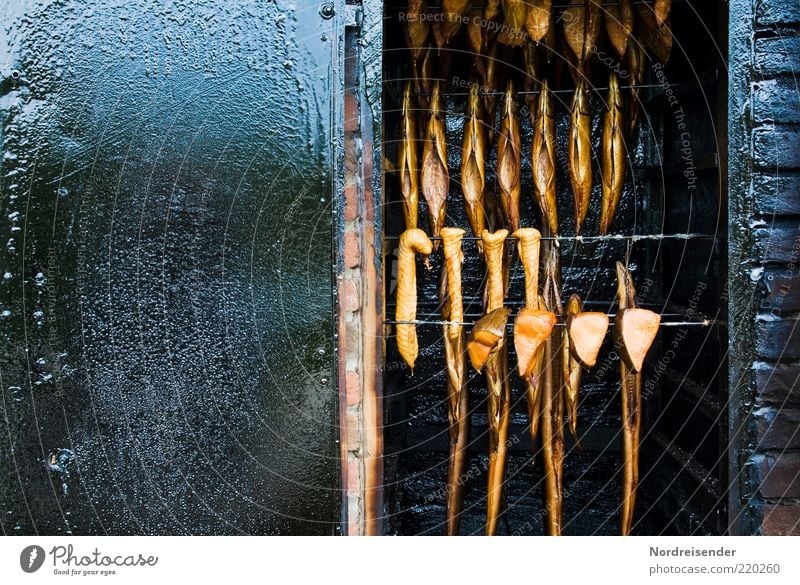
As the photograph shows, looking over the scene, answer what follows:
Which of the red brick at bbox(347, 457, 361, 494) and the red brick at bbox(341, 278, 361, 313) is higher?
the red brick at bbox(341, 278, 361, 313)

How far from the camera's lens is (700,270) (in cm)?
213

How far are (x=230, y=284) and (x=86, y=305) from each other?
46cm

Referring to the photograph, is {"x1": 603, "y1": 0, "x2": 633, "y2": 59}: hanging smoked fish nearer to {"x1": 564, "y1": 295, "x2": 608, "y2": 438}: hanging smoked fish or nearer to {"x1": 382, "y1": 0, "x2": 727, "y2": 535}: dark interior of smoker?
{"x1": 382, "y1": 0, "x2": 727, "y2": 535}: dark interior of smoker

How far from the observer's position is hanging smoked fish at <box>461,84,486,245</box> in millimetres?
2141

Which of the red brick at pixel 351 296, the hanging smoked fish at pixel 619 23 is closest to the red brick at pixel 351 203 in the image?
the red brick at pixel 351 296

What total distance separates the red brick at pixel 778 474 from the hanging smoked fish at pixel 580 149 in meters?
0.94

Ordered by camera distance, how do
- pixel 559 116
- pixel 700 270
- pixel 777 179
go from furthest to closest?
pixel 559 116
pixel 700 270
pixel 777 179

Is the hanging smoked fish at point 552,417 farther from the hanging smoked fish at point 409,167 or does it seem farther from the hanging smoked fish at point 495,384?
the hanging smoked fish at point 409,167

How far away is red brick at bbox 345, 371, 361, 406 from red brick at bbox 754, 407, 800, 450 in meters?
1.23

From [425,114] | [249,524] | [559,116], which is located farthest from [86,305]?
[559,116]

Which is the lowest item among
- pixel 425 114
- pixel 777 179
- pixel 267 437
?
pixel 267 437

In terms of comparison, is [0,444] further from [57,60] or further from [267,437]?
[57,60]

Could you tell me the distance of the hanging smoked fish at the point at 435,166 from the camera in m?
→ 2.12

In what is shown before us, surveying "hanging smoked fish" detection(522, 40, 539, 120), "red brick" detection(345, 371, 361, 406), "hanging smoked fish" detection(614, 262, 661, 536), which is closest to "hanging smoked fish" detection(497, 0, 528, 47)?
"hanging smoked fish" detection(522, 40, 539, 120)
